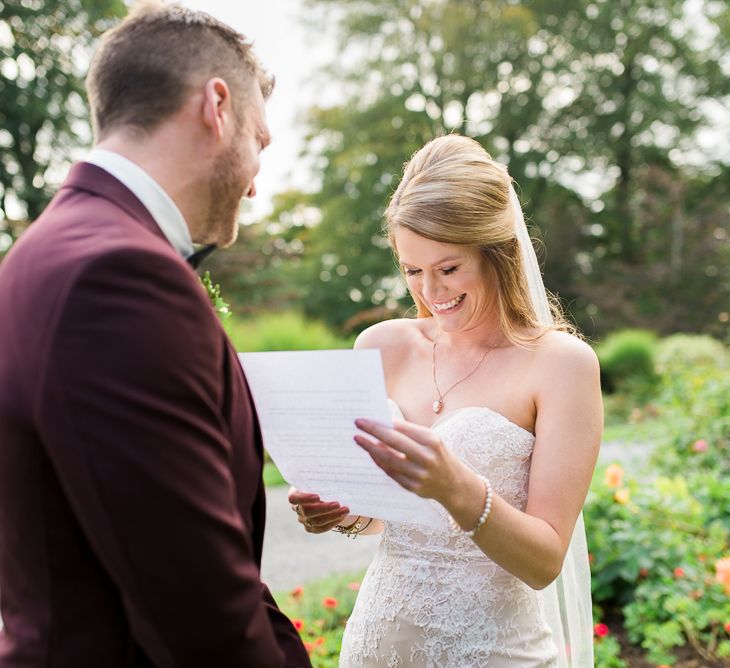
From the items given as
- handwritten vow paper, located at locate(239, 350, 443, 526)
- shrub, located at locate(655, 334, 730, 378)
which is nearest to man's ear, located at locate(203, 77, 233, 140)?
handwritten vow paper, located at locate(239, 350, 443, 526)

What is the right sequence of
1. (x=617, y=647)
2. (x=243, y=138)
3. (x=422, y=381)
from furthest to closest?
(x=617, y=647) → (x=422, y=381) → (x=243, y=138)

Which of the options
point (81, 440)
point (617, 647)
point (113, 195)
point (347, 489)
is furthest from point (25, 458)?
point (617, 647)

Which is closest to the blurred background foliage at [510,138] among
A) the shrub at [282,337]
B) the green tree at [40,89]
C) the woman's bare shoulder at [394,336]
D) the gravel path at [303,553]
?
the green tree at [40,89]

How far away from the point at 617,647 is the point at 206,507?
11.5 feet

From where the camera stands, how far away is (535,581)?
6.30 feet

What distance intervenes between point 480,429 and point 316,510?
22.2 inches

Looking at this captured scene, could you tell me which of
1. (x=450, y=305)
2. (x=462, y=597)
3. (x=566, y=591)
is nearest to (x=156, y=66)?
(x=450, y=305)

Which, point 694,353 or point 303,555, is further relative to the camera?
point 694,353

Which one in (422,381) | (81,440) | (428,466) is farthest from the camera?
(422,381)

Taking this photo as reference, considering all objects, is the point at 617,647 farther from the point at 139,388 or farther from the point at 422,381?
the point at 139,388

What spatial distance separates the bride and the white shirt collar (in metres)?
0.93

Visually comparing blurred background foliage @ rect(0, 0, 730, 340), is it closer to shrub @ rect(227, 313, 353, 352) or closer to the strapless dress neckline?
shrub @ rect(227, 313, 353, 352)

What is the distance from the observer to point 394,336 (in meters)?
2.70

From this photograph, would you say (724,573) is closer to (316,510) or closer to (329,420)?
(316,510)
